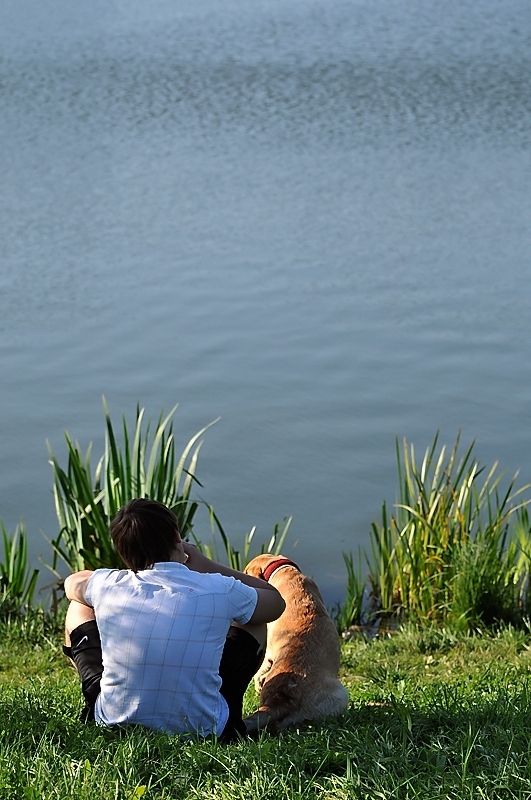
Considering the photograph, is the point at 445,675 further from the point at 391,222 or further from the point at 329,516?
the point at 391,222

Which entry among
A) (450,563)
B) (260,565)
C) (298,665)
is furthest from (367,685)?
(450,563)

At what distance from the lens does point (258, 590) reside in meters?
3.56

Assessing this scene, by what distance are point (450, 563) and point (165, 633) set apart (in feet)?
10.8

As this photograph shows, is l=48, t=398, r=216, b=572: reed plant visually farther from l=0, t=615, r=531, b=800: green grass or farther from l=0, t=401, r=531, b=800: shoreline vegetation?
l=0, t=615, r=531, b=800: green grass

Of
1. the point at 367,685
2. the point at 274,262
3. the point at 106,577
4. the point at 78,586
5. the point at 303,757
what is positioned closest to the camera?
the point at 303,757

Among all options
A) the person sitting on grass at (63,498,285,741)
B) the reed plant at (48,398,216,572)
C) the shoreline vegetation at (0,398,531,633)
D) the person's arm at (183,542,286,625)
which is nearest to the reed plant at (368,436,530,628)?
the shoreline vegetation at (0,398,531,633)

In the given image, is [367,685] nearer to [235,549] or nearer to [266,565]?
[266,565]

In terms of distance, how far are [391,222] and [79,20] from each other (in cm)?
1586

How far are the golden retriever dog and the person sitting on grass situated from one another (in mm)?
202

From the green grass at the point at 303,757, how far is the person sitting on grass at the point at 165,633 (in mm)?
118

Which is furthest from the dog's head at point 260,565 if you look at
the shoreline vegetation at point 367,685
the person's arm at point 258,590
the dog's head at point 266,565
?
the shoreline vegetation at point 367,685

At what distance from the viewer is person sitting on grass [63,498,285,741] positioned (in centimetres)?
338

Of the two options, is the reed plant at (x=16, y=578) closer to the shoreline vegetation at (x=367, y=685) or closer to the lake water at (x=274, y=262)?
the shoreline vegetation at (x=367, y=685)

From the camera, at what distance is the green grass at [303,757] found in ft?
9.51
